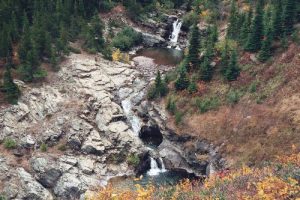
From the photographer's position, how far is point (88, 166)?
50.0 meters

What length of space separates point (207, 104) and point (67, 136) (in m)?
18.2

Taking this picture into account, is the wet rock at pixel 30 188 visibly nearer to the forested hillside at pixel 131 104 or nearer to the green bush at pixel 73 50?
the forested hillside at pixel 131 104

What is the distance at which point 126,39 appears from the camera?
3049 inches

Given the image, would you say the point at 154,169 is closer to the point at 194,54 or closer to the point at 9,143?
the point at 9,143

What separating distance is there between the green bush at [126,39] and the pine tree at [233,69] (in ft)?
83.3

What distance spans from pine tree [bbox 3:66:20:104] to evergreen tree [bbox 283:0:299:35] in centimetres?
3629

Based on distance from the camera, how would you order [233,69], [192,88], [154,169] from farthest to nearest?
[192,88], [233,69], [154,169]

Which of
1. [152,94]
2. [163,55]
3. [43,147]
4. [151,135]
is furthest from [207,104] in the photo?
[163,55]

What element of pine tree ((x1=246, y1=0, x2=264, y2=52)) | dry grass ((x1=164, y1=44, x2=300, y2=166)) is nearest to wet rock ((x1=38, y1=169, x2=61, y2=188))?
dry grass ((x1=164, y1=44, x2=300, y2=166))

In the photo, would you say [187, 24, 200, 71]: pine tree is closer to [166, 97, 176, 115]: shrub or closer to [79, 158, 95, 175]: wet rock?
[166, 97, 176, 115]: shrub

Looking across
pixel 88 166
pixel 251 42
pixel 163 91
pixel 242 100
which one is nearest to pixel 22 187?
pixel 88 166

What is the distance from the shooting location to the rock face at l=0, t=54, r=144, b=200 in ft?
155

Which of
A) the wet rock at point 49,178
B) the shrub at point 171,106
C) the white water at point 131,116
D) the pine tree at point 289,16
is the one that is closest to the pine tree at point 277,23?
the pine tree at point 289,16

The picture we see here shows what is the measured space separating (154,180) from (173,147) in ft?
17.6
